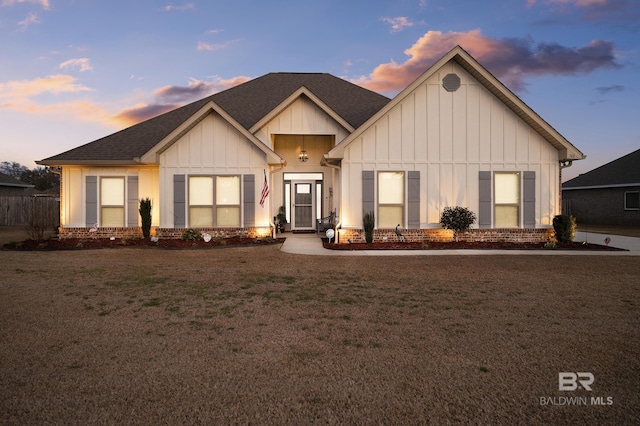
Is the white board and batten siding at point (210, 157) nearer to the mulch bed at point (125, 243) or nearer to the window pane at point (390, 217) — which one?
the mulch bed at point (125, 243)

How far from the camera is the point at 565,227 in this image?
14.0 meters

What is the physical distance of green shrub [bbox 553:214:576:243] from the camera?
14000 millimetres

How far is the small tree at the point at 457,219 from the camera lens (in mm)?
14086

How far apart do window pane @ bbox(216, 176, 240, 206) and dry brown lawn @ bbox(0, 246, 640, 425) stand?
6.87m

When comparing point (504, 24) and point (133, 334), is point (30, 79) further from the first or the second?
point (504, 24)

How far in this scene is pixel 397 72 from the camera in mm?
23953

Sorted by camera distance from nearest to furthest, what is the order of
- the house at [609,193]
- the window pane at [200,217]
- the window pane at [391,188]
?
the window pane at [391,188], the window pane at [200,217], the house at [609,193]

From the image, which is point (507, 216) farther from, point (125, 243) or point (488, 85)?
point (125, 243)

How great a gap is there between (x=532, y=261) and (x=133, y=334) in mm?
10013

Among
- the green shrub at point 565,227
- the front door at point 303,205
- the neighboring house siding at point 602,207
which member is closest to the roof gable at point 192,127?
the front door at point 303,205

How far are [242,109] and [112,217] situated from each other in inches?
292

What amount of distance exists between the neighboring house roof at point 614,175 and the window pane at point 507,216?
18593 mm

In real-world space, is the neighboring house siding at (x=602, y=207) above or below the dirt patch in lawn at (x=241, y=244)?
Result: above

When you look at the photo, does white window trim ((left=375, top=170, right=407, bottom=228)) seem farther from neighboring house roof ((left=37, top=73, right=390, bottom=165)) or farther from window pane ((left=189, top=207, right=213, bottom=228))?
window pane ((left=189, top=207, right=213, bottom=228))
